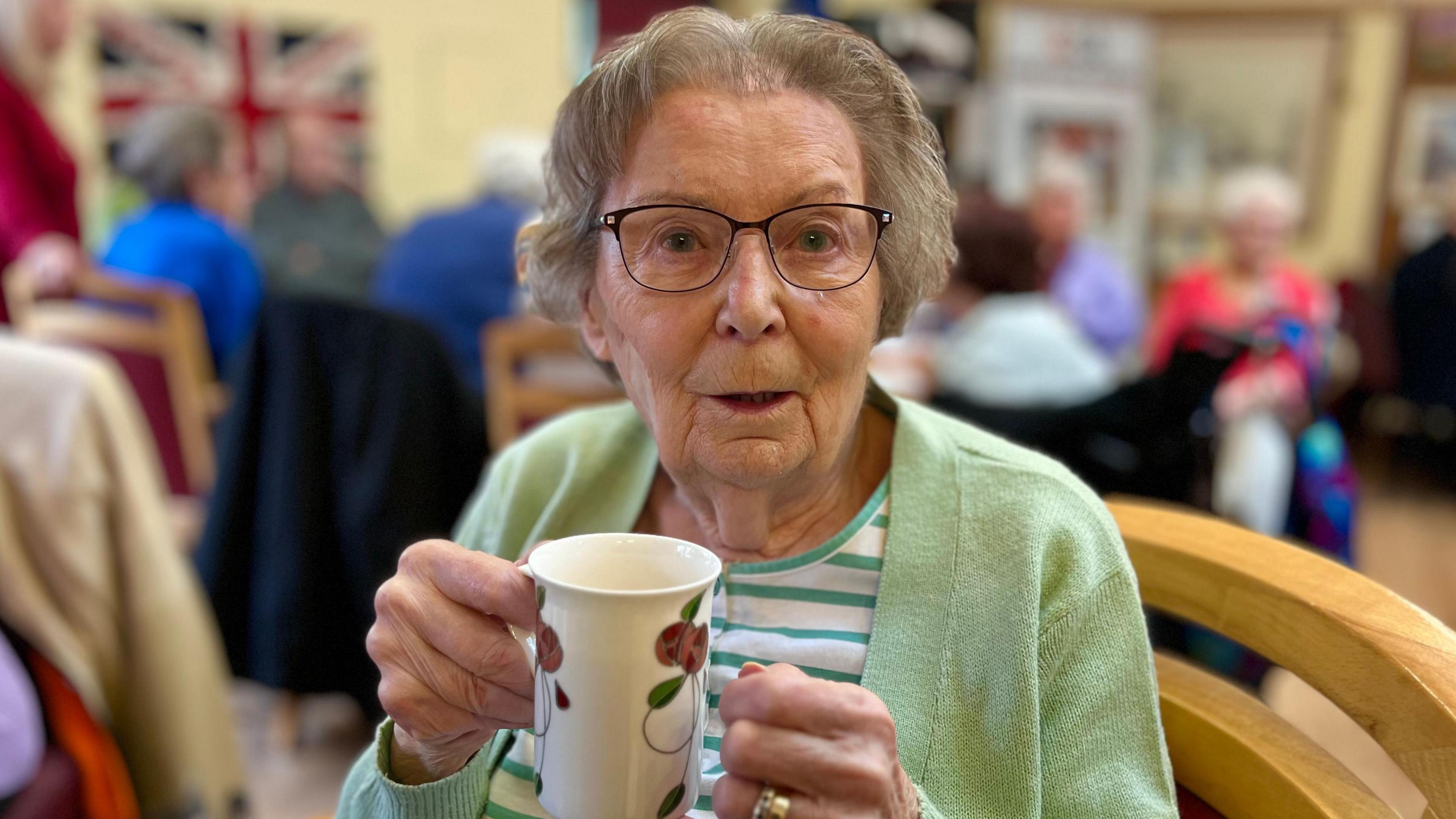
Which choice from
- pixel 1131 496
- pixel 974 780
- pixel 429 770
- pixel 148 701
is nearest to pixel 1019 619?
pixel 974 780

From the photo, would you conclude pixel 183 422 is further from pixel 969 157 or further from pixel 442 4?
pixel 969 157

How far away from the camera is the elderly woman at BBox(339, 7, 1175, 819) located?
2.61ft

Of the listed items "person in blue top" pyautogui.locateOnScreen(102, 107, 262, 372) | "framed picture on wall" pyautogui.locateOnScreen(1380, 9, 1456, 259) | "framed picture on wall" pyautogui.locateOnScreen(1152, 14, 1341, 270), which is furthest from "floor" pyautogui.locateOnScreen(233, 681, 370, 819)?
"framed picture on wall" pyautogui.locateOnScreen(1380, 9, 1456, 259)

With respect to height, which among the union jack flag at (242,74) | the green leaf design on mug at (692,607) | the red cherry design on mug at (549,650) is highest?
the union jack flag at (242,74)

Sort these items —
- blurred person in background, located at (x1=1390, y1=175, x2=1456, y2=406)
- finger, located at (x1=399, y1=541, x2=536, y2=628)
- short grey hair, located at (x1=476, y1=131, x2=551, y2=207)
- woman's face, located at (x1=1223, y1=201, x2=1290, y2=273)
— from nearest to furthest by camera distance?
1. finger, located at (x1=399, y1=541, x2=536, y2=628)
2. short grey hair, located at (x1=476, y1=131, x2=551, y2=207)
3. woman's face, located at (x1=1223, y1=201, x2=1290, y2=273)
4. blurred person in background, located at (x1=1390, y1=175, x2=1456, y2=406)

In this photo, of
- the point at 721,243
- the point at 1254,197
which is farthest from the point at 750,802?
the point at 1254,197

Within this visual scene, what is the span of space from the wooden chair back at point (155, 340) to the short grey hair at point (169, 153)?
614mm

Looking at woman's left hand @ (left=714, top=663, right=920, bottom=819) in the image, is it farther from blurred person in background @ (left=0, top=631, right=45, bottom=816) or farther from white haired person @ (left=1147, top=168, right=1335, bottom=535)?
white haired person @ (left=1147, top=168, right=1335, bottom=535)

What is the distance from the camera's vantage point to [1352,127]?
18.2 ft

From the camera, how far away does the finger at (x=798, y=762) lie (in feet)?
2.01

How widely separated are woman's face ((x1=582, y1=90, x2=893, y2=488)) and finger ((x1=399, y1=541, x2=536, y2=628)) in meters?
0.20

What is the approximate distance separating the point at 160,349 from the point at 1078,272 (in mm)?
3174

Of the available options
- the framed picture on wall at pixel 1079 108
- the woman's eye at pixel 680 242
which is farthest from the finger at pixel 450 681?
the framed picture on wall at pixel 1079 108

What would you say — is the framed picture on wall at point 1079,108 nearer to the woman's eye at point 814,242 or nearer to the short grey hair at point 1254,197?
the short grey hair at point 1254,197
